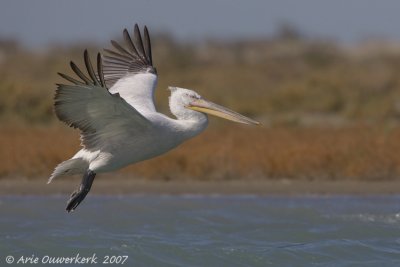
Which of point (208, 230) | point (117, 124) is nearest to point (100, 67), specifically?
point (117, 124)

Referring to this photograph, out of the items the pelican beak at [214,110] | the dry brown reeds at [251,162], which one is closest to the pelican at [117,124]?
the pelican beak at [214,110]

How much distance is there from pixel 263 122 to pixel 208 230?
8.41 meters

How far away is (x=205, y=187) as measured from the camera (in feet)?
39.2

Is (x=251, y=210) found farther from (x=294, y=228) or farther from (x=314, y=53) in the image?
(x=314, y=53)

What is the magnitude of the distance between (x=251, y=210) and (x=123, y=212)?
1.35 meters

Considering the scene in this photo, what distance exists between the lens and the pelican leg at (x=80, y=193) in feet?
25.5

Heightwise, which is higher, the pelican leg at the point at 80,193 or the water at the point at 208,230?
the pelican leg at the point at 80,193

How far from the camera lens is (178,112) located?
787cm

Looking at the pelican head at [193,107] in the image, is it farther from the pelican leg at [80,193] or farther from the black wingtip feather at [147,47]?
the black wingtip feather at [147,47]

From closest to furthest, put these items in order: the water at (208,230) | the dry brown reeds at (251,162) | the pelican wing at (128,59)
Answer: the water at (208,230) → the pelican wing at (128,59) → the dry brown reeds at (251,162)

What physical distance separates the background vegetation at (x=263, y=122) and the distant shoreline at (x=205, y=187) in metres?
0.16

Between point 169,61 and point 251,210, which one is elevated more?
point 169,61

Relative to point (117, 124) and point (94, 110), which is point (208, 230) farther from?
point (94, 110)

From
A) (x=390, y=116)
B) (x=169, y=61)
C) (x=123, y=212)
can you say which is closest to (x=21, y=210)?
(x=123, y=212)
